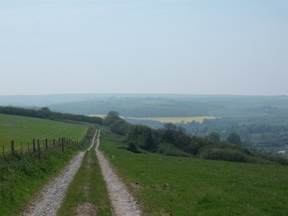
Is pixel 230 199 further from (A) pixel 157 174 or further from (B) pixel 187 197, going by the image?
(A) pixel 157 174

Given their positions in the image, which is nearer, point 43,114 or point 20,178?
point 20,178

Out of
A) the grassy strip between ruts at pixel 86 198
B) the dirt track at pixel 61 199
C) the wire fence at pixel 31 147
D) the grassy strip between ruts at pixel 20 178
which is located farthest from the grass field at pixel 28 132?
the grassy strip between ruts at pixel 86 198

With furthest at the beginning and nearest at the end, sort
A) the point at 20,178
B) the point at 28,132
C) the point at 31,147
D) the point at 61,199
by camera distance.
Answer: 1. the point at 28,132
2. the point at 31,147
3. the point at 20,178
4. the point at 61,199

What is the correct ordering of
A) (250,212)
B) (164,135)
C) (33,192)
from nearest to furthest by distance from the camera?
(250,212)
(33,192)
(164,135)

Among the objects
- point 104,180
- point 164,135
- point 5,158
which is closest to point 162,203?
point 104,180

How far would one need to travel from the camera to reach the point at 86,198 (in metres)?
22.6

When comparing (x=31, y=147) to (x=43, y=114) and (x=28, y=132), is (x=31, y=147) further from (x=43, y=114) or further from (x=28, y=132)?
(x=43, y=114)

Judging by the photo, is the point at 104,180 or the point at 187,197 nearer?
the point at 187,197

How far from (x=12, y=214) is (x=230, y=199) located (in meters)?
11.4

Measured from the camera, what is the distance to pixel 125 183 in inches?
1142

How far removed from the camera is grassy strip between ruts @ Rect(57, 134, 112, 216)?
1933 cm

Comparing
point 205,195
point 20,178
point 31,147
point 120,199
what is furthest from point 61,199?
point 31,147

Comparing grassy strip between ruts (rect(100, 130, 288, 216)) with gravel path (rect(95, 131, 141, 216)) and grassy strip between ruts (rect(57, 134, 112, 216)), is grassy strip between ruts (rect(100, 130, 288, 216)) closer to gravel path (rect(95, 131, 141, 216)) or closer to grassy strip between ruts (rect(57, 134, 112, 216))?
gravel path (rect(95, 131, 141, 216))

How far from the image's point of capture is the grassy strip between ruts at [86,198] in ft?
63.4
